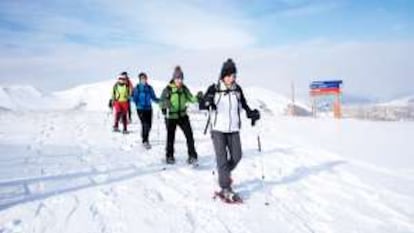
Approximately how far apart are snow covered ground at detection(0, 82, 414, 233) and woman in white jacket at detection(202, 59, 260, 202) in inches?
23.6

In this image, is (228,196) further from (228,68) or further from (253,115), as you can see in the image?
(228,68)

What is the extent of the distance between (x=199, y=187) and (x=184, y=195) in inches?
27.9

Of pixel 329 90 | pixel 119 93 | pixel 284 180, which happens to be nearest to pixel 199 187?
pixel 284 180

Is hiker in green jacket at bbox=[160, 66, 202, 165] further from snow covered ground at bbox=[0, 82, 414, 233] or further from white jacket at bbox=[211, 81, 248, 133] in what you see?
white jacket at bbox=[211, 81, 248, 133]

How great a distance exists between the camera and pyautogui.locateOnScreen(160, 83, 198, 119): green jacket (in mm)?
11818

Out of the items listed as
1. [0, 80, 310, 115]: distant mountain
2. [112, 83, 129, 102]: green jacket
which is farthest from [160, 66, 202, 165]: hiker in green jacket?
[0, 80, 310, 115]: distant mountain

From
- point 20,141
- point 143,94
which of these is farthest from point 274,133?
point 20,141

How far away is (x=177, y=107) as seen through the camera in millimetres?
11898

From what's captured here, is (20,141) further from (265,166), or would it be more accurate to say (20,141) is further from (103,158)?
(265,166)

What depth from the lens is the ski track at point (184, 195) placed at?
720 centimetres

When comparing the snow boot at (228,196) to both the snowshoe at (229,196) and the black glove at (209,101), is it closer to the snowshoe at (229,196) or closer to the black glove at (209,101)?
the snowshoe at (229,196)

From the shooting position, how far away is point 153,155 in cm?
1344

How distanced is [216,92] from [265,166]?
3620mm

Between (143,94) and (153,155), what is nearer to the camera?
A: (153,155)
